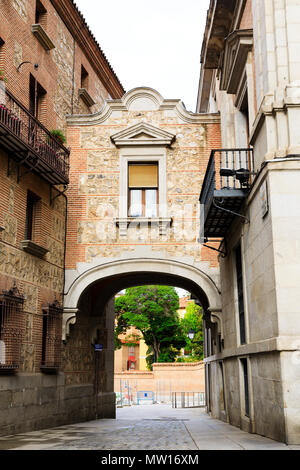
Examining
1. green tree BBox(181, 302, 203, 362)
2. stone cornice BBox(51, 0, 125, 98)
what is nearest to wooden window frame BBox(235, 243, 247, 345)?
stone cornice BBox(51, 0, 125, 98)

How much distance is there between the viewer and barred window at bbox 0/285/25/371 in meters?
12.0

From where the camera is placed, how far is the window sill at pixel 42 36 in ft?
48.8

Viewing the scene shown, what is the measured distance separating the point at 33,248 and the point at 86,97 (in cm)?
730

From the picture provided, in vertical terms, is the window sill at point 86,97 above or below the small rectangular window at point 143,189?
above

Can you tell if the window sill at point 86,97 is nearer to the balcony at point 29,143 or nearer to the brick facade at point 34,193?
the brick facade at point 34,193

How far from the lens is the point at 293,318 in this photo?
8594mm

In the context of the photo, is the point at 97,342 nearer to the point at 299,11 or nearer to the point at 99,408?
the point at 99,408

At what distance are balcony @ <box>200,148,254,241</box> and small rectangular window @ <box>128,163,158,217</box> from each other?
9.52ft

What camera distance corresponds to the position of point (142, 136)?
16859mm

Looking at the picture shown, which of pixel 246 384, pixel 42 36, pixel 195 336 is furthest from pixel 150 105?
pixel 195 336

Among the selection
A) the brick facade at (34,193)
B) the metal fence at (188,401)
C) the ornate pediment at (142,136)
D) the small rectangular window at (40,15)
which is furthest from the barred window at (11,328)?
the metal fence at (188,401)

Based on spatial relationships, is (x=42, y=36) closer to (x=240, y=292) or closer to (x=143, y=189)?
(x=143, y=189)

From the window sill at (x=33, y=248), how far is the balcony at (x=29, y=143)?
179 cm

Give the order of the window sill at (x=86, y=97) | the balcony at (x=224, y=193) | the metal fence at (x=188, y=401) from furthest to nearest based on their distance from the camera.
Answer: the metal fence at (x=188, y=401) < the window sill at (x=86, y=97) < the balcony at (x=224, y=193)
